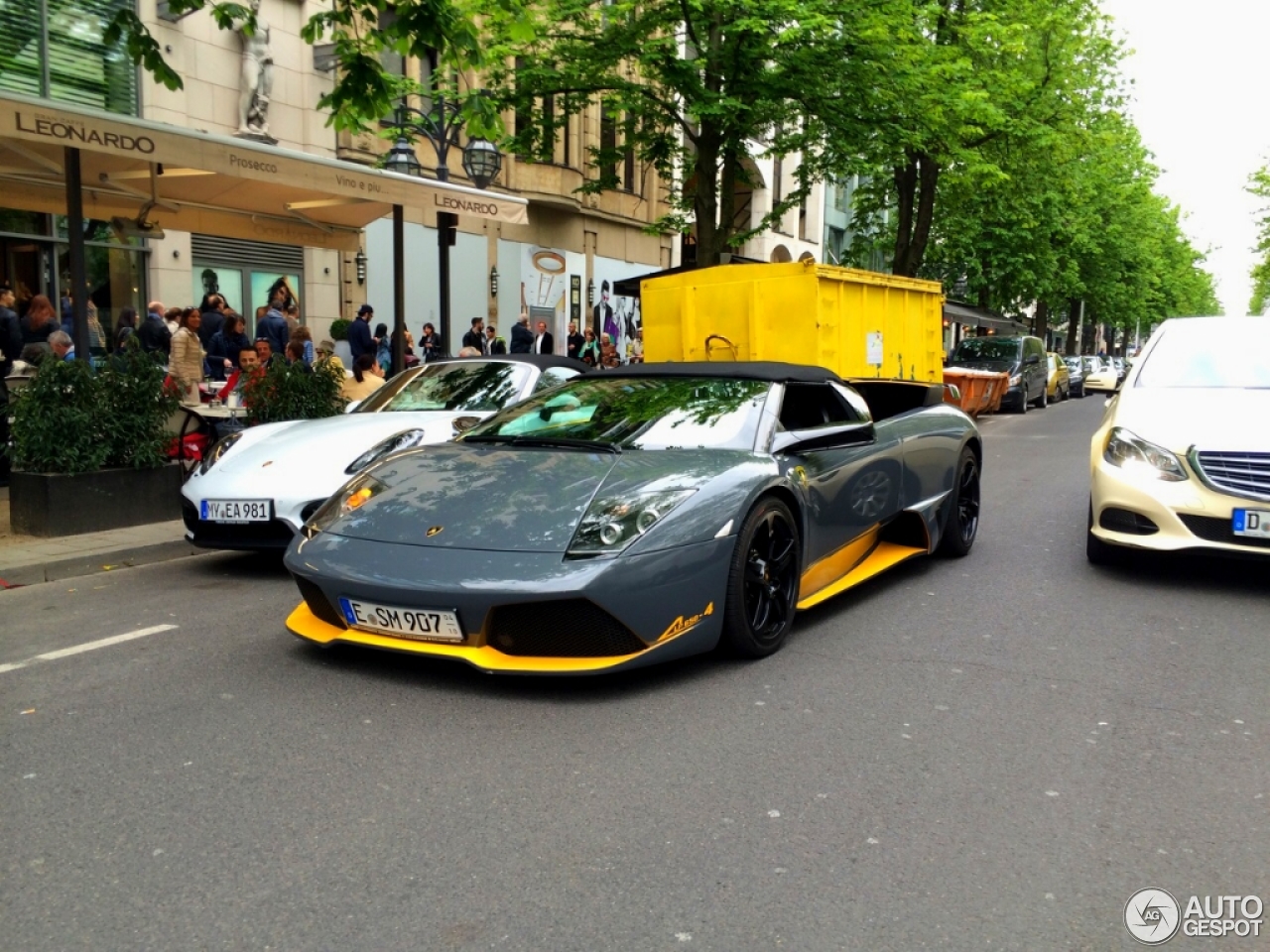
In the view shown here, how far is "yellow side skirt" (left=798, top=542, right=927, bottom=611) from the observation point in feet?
17.2

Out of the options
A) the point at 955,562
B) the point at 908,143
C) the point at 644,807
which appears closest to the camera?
the point at 644,807

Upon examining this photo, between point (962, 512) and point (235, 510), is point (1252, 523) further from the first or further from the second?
point (235, 510)

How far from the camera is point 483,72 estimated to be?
19.9m

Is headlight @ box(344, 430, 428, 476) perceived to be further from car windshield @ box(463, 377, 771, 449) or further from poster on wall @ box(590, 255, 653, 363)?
poster on wall @ box(590, 255, 653, 363)

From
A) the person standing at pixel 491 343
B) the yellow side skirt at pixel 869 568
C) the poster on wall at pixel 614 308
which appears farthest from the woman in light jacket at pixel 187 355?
the poster on wall at pixel 614 308

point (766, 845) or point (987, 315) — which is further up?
point (987, 315)

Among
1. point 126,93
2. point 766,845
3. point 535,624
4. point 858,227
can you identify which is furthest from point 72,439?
point 858,227

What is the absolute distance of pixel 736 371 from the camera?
18.3ft

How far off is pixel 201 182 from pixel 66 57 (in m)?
7.83

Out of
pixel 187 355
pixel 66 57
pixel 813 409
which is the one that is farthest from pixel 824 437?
pixel 66 57

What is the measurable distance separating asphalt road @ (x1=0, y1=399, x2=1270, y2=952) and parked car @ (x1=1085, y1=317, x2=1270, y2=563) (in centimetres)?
68

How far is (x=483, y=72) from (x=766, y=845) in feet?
62.5

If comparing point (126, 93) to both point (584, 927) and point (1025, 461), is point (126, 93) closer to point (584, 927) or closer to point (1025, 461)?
point (1025, 461)

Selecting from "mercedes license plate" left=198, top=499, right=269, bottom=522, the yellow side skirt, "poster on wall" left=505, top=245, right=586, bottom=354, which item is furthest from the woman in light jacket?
"poster on wall" left=505, top=245, right=586, bottom=354
